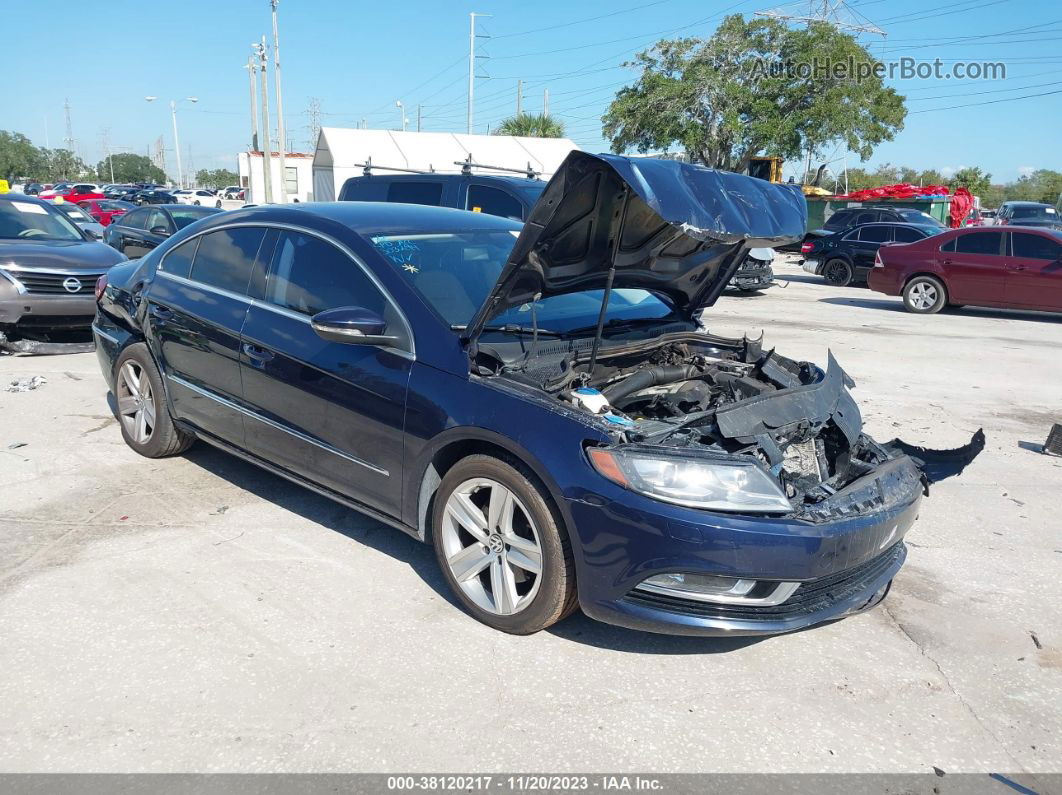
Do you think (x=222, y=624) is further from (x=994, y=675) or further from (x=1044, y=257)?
(x=1044, y=257)

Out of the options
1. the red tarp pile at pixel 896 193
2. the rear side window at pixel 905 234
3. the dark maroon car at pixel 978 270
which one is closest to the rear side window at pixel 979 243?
the dark maroon car at pixel 978 270

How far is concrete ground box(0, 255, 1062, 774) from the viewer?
2.83 metres

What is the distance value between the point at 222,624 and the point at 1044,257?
14.0 metres

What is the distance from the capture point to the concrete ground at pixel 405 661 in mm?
2834

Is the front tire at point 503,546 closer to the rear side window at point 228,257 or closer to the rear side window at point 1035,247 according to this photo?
the rear side window at point 228,257

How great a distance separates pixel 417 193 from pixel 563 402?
28.7 ft

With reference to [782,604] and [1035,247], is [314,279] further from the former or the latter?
[1035,247]

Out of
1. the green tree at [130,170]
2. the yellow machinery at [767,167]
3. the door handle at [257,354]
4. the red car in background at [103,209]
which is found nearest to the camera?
the door handle at [257,354]

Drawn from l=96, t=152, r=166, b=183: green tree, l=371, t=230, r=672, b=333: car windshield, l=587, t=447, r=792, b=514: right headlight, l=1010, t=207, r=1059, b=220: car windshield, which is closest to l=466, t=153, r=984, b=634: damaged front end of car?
l=587, t=447, r=792, b=514: right headlight

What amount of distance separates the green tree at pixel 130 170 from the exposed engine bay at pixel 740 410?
117769 millimetres

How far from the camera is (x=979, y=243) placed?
13.9 m

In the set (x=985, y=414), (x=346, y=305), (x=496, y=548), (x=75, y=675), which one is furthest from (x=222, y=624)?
(x=985, y=414)

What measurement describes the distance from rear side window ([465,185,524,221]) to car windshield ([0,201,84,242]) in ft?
15.7

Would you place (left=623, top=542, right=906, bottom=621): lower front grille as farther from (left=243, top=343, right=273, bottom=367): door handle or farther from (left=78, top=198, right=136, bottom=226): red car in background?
(left=78, top=198, right=136, bottom=226): red car in background
